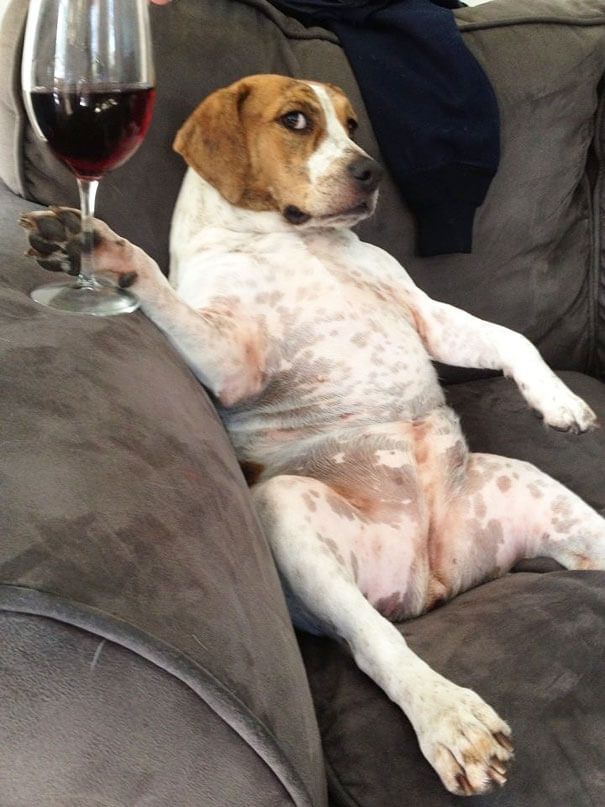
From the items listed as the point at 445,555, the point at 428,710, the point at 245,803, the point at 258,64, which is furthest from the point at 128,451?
the point at 258,64

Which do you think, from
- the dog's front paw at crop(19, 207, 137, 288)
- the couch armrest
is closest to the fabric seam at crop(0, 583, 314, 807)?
the couch armrest

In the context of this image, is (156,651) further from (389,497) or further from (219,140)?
(219,140)

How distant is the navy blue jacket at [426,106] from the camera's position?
1.70 m

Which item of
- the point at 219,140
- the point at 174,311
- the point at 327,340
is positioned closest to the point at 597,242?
the point at 327,340

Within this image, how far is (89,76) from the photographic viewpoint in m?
0.90

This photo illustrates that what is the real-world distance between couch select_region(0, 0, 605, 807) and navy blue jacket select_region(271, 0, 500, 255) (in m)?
0.05

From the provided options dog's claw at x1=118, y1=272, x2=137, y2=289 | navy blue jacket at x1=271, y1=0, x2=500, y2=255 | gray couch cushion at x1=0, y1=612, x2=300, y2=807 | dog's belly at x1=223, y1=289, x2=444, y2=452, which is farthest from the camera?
navy blue jacket at x1=271, y1=0, x2=500, y2=255

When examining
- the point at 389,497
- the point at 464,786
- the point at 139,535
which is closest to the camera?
the point at 139,535

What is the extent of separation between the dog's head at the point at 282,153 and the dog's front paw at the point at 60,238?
1.51ft

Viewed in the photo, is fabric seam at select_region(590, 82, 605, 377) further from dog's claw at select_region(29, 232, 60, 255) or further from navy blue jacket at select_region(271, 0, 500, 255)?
dog's claw at select_region(29, 232, 60, 255)

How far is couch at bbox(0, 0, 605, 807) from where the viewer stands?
573mm

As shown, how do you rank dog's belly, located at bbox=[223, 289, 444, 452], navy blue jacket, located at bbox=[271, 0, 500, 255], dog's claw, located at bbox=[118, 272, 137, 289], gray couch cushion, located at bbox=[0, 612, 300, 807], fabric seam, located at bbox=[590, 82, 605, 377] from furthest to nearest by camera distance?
1. fabric seam, located at bbox=[590, 82, 605, 377]
2. navy blue jacket, located at bbox=[271, 0, 500, 255]
3. dog's belly, located at bbox=[223, 289, 444, 452]
4. dog's claw, located at bbox=[118, 272, 137, 289]
5. gray couch cushion, located at bbox=[0, 612, 300, 807]

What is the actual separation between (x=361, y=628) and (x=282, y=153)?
87cm

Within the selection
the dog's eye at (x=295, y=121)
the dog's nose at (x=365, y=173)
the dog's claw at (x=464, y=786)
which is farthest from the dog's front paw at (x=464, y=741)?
the dog's eye at (x=295, y=121)
